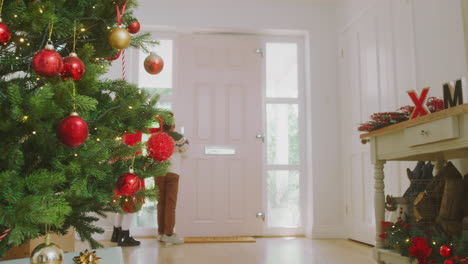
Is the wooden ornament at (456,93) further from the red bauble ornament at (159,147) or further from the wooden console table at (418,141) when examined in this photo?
the red bauble ornament at (159,147)

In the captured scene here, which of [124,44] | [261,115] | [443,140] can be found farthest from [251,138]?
[124,44]

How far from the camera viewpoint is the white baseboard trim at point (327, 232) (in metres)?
4.30

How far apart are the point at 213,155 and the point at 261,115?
669mm

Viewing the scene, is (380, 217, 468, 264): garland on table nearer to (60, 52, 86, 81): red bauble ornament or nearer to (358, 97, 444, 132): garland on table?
(358, 97, 444, 132): garland on table

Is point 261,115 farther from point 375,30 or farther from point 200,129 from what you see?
point 375,30

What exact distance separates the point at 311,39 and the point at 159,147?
356 cm

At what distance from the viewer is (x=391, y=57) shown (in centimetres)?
340

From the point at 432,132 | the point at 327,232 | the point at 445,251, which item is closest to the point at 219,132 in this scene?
the point at 327,232

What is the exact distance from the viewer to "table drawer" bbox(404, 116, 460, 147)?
176cm

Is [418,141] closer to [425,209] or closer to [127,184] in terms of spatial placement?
[425,209]

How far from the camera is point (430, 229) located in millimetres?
2213

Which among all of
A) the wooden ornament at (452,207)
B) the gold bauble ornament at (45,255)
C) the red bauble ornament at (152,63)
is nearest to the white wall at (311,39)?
the wooden ornament at (452,207)

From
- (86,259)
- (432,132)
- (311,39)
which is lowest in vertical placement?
(86,259)

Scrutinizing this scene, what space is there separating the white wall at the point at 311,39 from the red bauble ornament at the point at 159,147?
3.23 m
